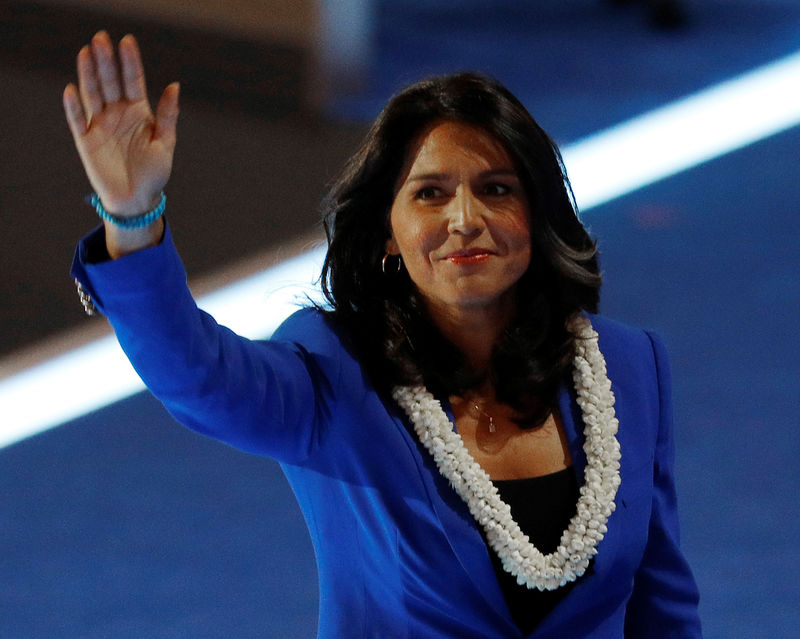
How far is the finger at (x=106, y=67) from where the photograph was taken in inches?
62.1

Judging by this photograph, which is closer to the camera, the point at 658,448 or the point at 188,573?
the point at 658,448

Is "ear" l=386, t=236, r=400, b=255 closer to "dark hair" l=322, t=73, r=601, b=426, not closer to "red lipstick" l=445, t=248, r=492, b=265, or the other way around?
"dark hair" l=322, t=73, r=601, b=426

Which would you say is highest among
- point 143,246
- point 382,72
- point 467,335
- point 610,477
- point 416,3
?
point 416,3

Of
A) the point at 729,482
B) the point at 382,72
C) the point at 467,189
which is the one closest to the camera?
the point at 467,189

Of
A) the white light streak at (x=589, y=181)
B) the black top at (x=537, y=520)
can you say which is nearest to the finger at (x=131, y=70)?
the black top at (x=537, y=520)

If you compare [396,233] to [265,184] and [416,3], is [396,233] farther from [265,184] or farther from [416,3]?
[416,3]

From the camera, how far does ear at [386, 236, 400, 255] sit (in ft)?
6.55

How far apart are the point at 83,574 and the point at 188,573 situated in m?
0.27

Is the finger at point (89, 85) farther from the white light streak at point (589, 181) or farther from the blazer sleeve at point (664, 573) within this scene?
the white light streak at point (589, 181)

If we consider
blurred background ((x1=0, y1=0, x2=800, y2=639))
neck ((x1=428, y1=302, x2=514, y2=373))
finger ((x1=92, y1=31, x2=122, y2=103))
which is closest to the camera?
finger ((x1=92, y1=31, x2=122, y2=103))

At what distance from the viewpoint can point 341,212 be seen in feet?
6.62

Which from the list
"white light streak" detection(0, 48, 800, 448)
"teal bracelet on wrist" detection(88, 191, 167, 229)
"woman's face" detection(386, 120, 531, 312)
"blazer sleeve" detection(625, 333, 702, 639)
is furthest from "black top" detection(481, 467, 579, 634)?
"white light streak" detection(0, 48, 800, 448)

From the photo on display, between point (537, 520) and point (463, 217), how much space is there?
0.40 meters

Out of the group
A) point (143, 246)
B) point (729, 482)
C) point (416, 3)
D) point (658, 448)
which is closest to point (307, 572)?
point (729, 482)
